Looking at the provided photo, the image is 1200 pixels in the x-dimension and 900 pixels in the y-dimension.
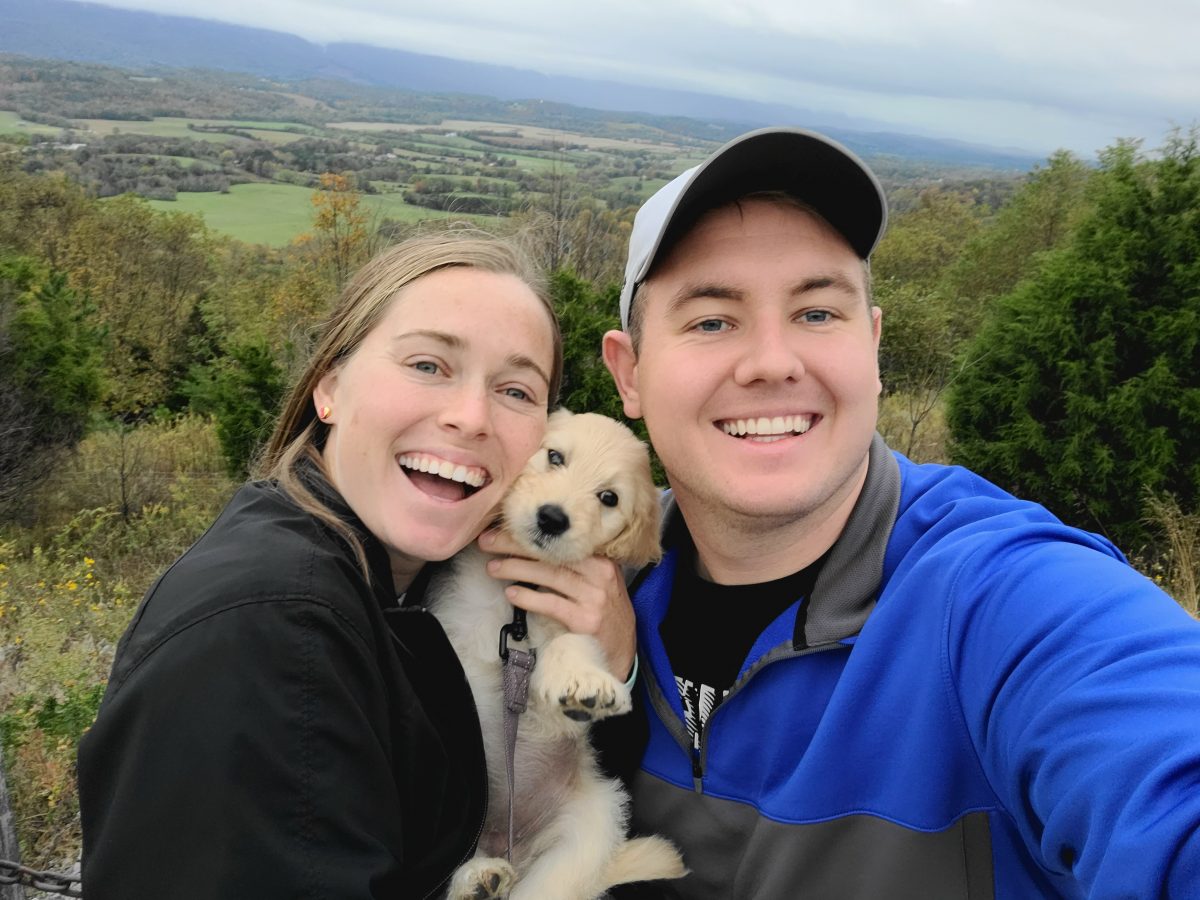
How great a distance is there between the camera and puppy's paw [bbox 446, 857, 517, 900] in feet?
7.52

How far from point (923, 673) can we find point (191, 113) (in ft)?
364

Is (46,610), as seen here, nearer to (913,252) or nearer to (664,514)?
(664,514)

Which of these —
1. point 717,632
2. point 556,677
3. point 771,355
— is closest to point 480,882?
point 556,677

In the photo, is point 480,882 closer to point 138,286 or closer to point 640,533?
point 640,533

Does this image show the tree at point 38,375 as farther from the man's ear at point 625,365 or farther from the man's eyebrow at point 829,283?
the man's eyebrow at point 829,283

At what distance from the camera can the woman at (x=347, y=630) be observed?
1.36 m

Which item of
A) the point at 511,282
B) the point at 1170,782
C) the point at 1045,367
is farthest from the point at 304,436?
the point at 1045,367

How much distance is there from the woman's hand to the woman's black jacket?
756 mm

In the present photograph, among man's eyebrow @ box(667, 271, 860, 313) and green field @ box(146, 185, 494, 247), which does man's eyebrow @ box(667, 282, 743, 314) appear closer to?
man's eyebrow @ box(667, 271, 860, 313)

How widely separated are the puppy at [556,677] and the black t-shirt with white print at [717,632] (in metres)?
0.21

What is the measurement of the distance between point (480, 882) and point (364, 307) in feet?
5.49

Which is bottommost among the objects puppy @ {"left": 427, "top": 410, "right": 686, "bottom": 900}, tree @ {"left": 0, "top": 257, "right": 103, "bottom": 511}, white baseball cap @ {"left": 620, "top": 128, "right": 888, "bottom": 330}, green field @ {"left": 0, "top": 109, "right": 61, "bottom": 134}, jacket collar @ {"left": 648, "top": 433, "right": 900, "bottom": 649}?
tree @ {"left": 0, "top": 257, "right": 103, "bottom": 511}

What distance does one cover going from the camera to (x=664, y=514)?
9.15 ft

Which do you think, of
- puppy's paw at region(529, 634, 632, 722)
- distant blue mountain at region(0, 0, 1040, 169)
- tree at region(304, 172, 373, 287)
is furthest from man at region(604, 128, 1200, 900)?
distant blue mountain at region(0, 0, 1040, 169)
